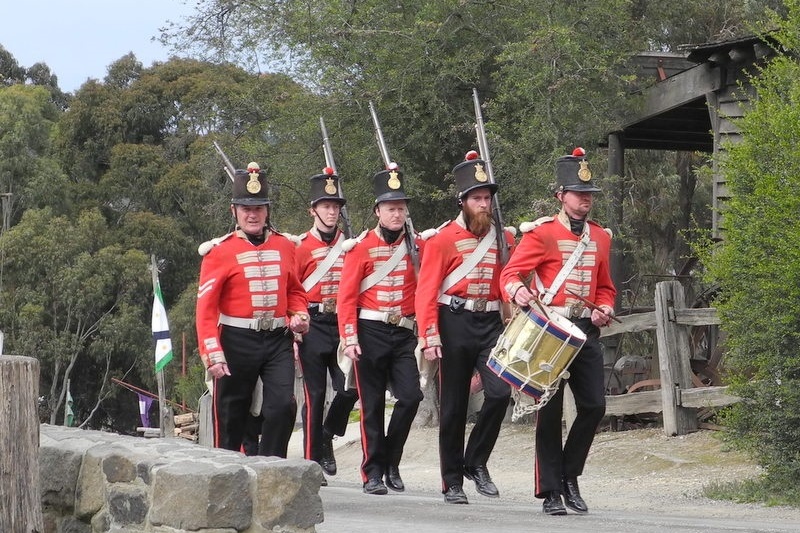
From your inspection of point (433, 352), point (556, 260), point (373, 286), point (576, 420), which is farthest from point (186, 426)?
point (556, 260)

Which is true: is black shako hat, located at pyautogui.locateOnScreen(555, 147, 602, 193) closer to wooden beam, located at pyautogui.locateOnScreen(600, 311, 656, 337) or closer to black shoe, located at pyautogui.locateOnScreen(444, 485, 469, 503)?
black shoe, located at pyautogui.locateOnScreen(444, 485, 469, 503)

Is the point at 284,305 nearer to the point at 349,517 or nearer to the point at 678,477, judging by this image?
the point at 349,517

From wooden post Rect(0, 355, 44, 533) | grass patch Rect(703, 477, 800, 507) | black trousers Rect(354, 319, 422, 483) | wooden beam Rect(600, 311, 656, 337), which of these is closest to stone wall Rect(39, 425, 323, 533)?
wooden post Rect(0, 355, 44, 533)

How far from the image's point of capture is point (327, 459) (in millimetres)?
13555

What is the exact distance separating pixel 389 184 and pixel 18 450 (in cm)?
401

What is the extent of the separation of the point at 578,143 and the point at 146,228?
31.4m

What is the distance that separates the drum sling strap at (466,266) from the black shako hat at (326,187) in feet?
7.50

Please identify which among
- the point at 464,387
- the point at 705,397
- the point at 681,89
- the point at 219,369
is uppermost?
the point at 681,89

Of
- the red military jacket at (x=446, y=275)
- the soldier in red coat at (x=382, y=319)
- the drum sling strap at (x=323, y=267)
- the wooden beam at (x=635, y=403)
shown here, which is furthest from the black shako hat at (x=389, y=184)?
the wooden beam at (x=635, y=403)

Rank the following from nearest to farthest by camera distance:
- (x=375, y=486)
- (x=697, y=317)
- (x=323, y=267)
Result: (x=375, y=486)
(x=323, y=267)
(x=697, y=317)

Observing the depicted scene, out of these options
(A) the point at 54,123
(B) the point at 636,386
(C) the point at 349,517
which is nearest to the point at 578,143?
(B) the point at 636,386

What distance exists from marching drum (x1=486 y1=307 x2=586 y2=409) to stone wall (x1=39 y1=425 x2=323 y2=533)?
2.15 meters

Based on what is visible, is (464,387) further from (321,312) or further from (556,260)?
(321,312)

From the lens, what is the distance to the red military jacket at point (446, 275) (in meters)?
10.6
